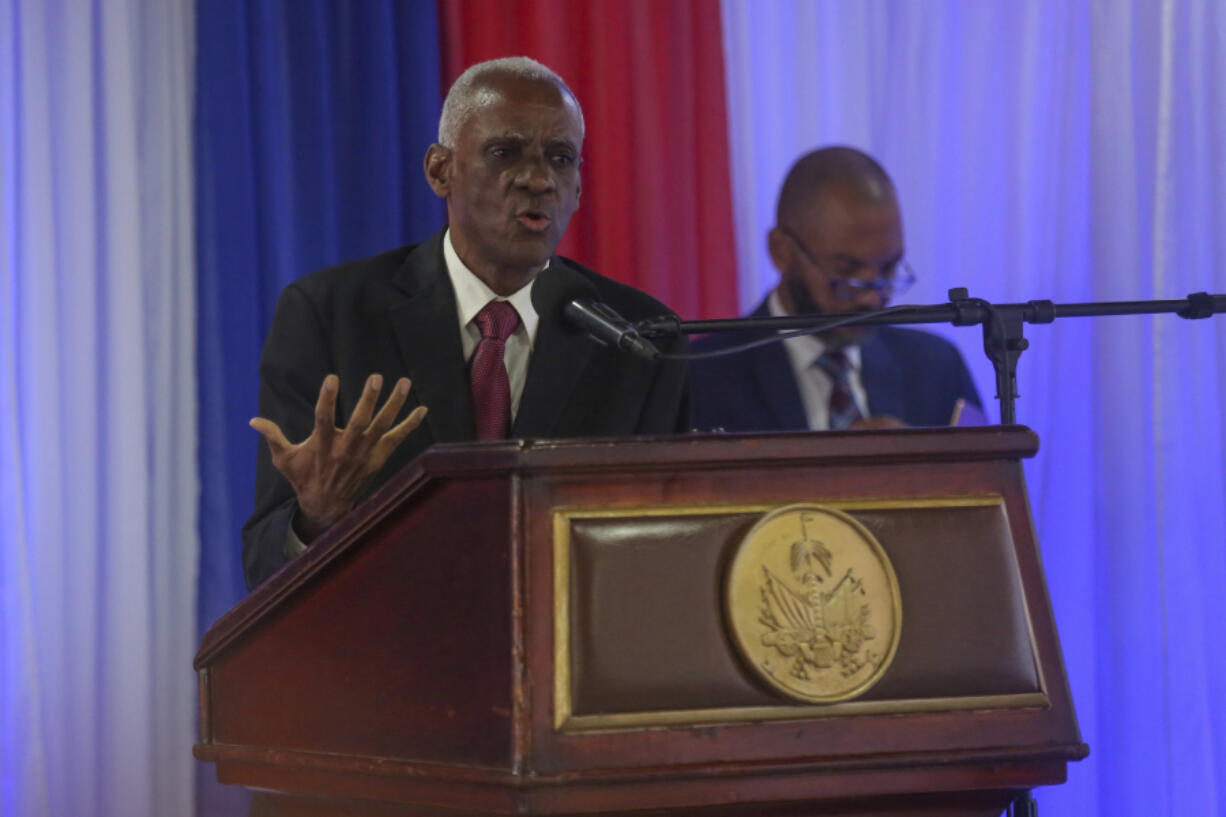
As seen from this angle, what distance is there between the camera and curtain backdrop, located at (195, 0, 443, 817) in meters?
2.72

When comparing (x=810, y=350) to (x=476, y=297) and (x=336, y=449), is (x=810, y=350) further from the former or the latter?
(x=336, y=449)

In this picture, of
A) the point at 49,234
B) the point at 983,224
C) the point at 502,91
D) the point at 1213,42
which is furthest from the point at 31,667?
the point at 1213,42

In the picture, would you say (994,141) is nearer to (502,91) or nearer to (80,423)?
(502,91)

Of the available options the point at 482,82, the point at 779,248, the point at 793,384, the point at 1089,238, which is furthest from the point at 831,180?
the point at 482,82

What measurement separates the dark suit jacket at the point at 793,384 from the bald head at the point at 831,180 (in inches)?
12.9

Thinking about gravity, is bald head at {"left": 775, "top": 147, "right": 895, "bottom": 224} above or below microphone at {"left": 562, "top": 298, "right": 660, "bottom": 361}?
above

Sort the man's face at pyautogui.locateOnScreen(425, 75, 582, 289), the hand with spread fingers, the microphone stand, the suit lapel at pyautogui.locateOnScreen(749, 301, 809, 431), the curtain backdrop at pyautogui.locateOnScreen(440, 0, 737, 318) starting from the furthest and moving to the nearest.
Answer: the curtain backdrop at pyautogui.locateOnScreen(440, 0, 737, 318) < the suit lapel at pyautogui.locateOnScreen(749, 301, 809, 431) < the man's face at pyautogui.locateOnScreen(425, 75, 582, 289) < the microphone stand < the hand with spread fingers

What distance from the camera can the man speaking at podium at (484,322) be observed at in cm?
176

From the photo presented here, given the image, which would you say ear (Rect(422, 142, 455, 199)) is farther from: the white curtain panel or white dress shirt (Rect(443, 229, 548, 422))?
the white curtain panel

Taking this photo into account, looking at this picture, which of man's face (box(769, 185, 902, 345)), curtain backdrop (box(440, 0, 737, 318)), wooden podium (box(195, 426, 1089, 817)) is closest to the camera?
wooden podium (box(195, 426, 1089, 817))

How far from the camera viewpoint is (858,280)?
281 cm

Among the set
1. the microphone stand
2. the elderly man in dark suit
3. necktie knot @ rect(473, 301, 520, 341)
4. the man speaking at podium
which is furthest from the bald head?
the microphone stand

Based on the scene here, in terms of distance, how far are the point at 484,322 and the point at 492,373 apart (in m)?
0.09

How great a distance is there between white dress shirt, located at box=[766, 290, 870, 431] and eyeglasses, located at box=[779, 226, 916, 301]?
0.11m
